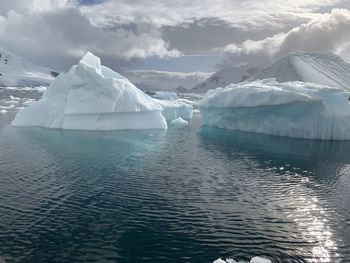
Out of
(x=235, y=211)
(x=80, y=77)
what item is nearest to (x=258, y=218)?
(x=235, y=211)

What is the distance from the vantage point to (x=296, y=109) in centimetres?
4141

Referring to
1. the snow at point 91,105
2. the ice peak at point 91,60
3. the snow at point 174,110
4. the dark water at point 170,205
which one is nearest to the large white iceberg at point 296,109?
the dark water at point 170,205

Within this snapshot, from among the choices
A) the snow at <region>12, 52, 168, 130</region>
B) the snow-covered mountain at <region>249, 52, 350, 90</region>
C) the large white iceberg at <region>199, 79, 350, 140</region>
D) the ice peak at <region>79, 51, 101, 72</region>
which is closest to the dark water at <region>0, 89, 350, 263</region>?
the large white iceberg at <region>199, 79, 350, 140</region>

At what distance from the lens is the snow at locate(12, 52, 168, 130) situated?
1743 inches

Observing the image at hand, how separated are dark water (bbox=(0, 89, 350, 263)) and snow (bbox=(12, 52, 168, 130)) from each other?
1196 centimetres

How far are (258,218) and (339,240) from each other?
3.36 m

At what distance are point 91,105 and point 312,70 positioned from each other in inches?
1647

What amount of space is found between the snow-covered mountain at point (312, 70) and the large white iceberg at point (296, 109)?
19.3 metres

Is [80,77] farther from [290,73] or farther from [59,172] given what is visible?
[290,73]

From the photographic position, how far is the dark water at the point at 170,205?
43.5 feet

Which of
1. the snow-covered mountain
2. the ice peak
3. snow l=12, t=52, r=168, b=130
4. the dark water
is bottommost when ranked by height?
the dark water

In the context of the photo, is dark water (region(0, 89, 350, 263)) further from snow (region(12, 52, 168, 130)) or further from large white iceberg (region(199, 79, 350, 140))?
snow (region(12, 52, 168, 130))

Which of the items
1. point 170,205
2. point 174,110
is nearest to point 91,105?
point 174,110

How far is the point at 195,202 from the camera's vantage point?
18266 mm
